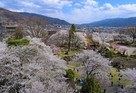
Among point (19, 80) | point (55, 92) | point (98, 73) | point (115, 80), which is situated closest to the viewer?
point (55, 92)

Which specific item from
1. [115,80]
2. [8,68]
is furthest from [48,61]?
[115,80]

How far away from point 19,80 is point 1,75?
1.58 meters

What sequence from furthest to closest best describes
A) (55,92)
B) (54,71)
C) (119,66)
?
(119,66) < (54,71) < (55,92)

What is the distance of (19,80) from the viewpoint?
18203 millimetres

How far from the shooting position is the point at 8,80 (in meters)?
18.6

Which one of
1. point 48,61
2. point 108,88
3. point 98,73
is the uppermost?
point 48,61

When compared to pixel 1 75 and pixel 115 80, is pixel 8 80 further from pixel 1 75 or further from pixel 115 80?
pixel 115 80

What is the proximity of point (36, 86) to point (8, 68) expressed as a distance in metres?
4.51

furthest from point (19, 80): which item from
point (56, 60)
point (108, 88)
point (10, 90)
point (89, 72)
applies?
point (108, 88)

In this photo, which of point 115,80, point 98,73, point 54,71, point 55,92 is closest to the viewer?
point 55,92

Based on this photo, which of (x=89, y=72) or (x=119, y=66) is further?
(x=119, y=66)

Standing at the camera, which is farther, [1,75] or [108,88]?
[108,88]

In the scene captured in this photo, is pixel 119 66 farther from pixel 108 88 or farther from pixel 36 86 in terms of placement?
pixel 36 86

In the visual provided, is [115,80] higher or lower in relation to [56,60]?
lower
